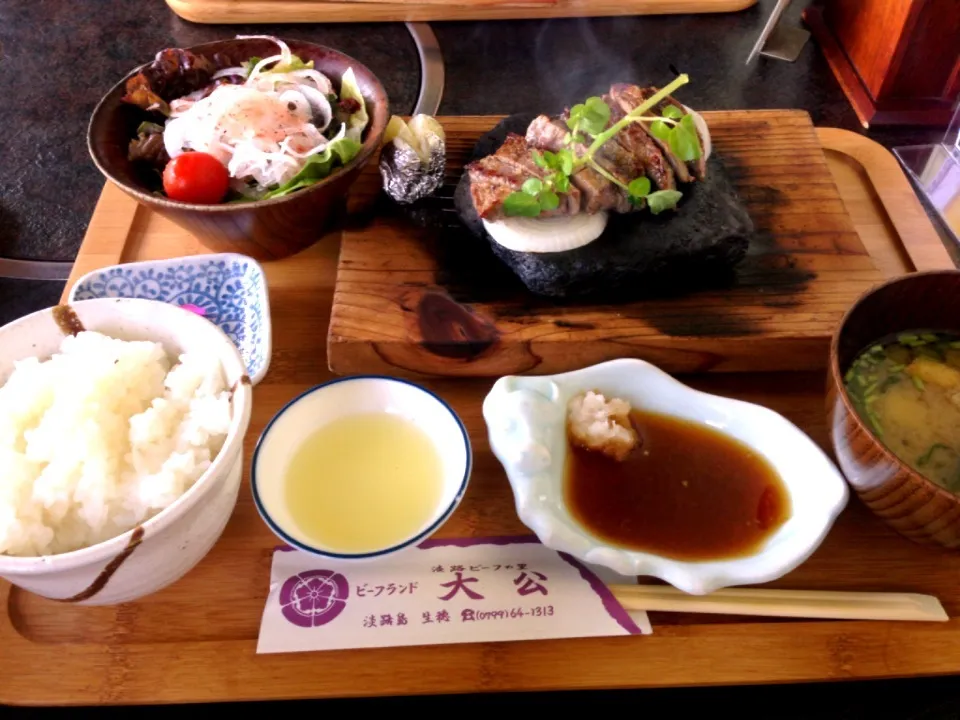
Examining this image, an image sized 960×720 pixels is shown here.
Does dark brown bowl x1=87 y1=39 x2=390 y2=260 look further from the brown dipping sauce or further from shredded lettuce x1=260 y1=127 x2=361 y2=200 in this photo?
the brown dipping sauce

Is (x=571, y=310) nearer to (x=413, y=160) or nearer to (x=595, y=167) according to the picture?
(x=595, y=167)

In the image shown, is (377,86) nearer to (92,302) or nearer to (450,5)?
(92,302)

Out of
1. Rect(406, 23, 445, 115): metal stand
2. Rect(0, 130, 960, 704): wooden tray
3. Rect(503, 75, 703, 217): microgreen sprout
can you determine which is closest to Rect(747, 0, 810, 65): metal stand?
Rect(406, 23, 445, 115): metal stand

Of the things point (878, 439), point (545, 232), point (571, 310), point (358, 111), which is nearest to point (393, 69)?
point (358, 111)

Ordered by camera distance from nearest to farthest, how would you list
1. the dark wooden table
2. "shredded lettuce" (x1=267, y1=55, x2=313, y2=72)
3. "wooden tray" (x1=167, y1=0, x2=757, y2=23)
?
1. "shredded lettuce" (x1=267, y1=55, x2=313, y2=72)
2. the dark wooden table
3. "wooden tray" (x1=167, y1=0, x2=757, y2=23)

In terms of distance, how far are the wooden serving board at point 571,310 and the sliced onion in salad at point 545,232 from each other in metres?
0.12

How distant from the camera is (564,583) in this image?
1361 mm

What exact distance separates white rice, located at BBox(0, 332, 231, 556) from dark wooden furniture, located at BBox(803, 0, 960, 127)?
2816 mm

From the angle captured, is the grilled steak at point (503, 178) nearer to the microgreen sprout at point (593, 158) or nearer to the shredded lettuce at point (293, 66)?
the microgreen sprout at point (593, 158)

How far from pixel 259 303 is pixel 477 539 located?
704 mm

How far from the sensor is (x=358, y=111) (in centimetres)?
195

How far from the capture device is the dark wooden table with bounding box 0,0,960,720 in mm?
2613

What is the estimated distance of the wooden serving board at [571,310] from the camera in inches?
63.7

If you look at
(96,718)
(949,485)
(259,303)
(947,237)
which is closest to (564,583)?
(949,485)
